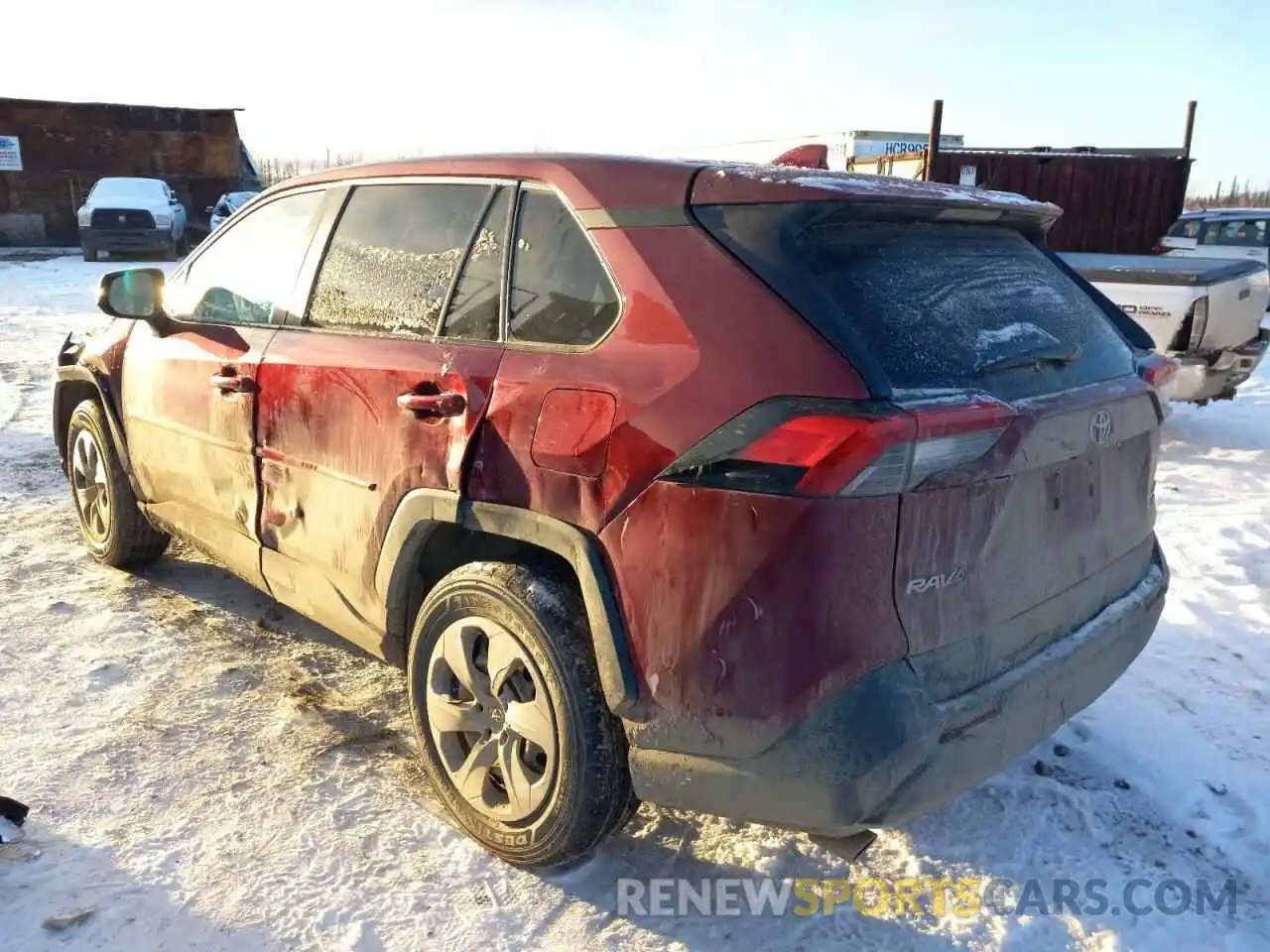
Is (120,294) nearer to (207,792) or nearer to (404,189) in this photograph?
(404,189)

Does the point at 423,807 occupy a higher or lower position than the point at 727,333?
lower

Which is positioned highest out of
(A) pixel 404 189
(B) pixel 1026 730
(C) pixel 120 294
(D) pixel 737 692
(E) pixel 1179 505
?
(A) pixel 404 189

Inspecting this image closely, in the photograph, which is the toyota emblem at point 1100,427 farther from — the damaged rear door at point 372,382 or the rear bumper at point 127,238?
the rear bumper at point 127,238

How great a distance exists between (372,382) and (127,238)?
19.3 meters

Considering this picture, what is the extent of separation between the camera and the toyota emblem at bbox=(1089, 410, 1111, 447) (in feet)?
7.82

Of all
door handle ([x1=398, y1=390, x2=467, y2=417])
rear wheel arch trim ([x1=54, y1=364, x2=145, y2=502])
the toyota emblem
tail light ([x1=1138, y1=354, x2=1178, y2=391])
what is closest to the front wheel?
door handle ([x1=398, y1=390, x2=467, y2=417])

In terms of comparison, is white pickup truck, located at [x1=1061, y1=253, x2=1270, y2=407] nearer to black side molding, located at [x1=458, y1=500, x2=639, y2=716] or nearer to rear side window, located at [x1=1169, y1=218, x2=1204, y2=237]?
black side molding, located at [x1=458, y1=500, x2=639, y2=716]

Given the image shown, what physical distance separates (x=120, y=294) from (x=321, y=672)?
167cm

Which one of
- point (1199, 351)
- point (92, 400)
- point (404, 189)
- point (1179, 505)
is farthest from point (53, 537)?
point (1199, 351)

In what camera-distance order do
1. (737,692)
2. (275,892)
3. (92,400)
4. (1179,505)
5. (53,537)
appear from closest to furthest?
1. (737,692)
2. (275,892)
3. (92,400)
4. (53,537)
5. (1179,505)

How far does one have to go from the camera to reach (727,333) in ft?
6.81

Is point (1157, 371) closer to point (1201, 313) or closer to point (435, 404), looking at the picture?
point (435, 404)

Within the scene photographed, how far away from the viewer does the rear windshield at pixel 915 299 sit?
205 centimetres

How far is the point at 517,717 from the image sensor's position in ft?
8.14
